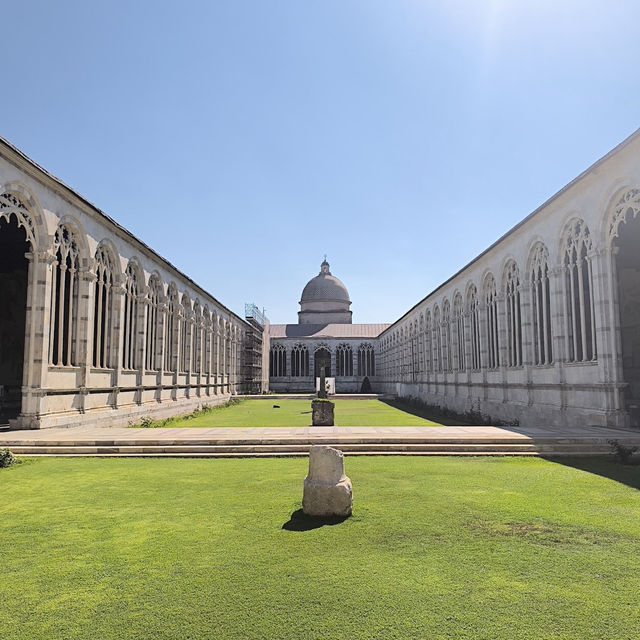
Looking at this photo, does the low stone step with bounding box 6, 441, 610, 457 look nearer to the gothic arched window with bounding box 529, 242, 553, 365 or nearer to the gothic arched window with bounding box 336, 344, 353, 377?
the gothic arched window with bounding box 529, 242, 553, 365

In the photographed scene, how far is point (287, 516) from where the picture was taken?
6.80m

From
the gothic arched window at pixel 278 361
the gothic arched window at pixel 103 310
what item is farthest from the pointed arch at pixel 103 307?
the gothic arched window at pixel 278 361

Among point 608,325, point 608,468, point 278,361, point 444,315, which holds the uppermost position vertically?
point 444,315

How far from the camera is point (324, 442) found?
12.3 meters

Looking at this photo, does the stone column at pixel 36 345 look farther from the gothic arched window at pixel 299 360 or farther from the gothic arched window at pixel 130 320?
the gothic arched window at pixel 299 360

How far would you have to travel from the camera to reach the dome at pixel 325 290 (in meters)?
76.2

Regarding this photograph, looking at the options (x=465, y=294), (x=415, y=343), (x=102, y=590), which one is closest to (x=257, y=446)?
(x=102, y=590)

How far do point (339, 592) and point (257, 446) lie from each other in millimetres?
8063

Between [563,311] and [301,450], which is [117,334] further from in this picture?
[563,311]

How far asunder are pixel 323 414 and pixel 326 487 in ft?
40.4

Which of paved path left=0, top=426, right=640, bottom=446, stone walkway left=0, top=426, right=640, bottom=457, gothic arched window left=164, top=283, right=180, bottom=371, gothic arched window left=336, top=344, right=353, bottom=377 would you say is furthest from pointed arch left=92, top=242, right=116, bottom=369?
gothic arched window left=336, top=344, right=353, bottom=377

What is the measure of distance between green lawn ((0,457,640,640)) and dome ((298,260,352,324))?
2612 inches

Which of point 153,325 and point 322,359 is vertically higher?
point 153,325

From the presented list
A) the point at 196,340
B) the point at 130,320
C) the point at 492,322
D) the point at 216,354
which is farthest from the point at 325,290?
the point at 130,320
